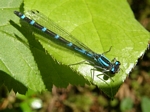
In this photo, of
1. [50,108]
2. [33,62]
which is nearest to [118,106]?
[50,108]

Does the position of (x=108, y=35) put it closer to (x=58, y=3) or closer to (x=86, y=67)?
(x=86, y=67)

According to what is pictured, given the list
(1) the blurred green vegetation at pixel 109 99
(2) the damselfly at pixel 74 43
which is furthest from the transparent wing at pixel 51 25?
(1) the blurred green vegetation at pixel 109 99

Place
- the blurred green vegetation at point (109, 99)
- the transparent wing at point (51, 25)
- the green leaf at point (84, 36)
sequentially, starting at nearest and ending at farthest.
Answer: the green leaf at point (84, 36) < the transparent wing at point (51, 25) < the blurred green vegetation at point (109, 99)

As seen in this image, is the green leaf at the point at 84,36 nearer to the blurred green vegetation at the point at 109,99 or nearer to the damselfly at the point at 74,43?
the damselfly at the point at 74,43

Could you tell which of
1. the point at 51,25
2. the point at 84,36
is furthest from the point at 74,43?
the point at 84,36

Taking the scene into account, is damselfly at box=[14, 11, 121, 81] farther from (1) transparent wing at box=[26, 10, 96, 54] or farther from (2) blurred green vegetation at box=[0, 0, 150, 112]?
(2) blurred green vegetation at box=[0, 0, 150, 112]

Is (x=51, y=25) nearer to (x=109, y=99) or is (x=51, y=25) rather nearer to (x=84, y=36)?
(x=84, y=36)
